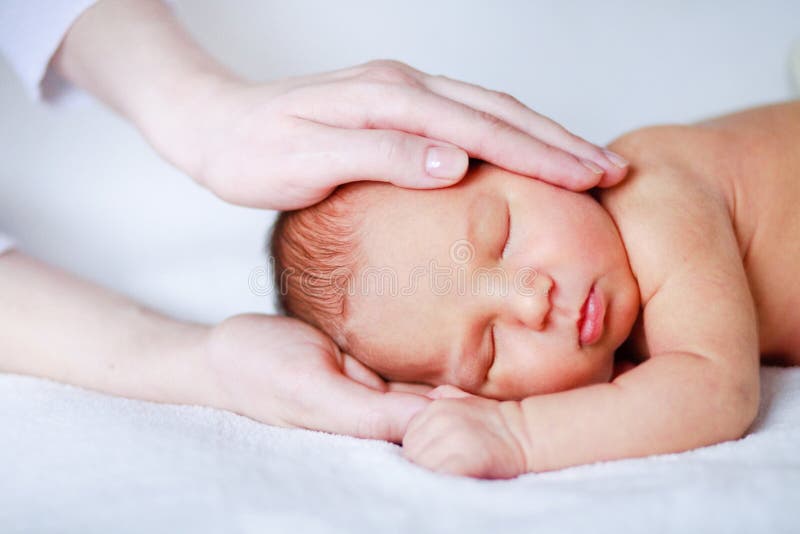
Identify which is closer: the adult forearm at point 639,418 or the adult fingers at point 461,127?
the adult forearm at point 639,418

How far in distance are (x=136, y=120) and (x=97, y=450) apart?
779 millimetres

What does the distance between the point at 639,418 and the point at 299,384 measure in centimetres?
52

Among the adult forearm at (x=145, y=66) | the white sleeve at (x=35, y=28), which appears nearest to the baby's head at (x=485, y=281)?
the adult forearm at (x=145, y=66)

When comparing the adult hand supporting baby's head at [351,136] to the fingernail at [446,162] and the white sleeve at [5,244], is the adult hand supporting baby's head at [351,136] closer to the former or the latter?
the fingernail at [446,162]

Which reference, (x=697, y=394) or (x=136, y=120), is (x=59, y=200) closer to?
(x=136, y=120)

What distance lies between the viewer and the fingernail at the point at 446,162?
3.83ft

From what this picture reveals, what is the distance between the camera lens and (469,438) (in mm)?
994

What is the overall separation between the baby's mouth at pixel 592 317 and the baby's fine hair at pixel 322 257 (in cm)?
38

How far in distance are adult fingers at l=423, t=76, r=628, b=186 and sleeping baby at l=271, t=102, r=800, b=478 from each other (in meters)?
0.06

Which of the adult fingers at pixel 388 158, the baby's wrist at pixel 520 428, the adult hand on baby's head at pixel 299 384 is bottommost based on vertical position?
the adult hand on baby's head at pixel 299 384

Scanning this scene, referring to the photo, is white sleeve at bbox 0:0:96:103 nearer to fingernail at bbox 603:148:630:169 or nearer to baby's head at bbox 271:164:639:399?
baby's head at bbox 271:164:639:399

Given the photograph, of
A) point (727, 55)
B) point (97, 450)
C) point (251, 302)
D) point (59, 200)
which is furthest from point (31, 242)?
point (727, 55)

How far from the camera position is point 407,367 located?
1264mm

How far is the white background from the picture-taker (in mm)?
2098
